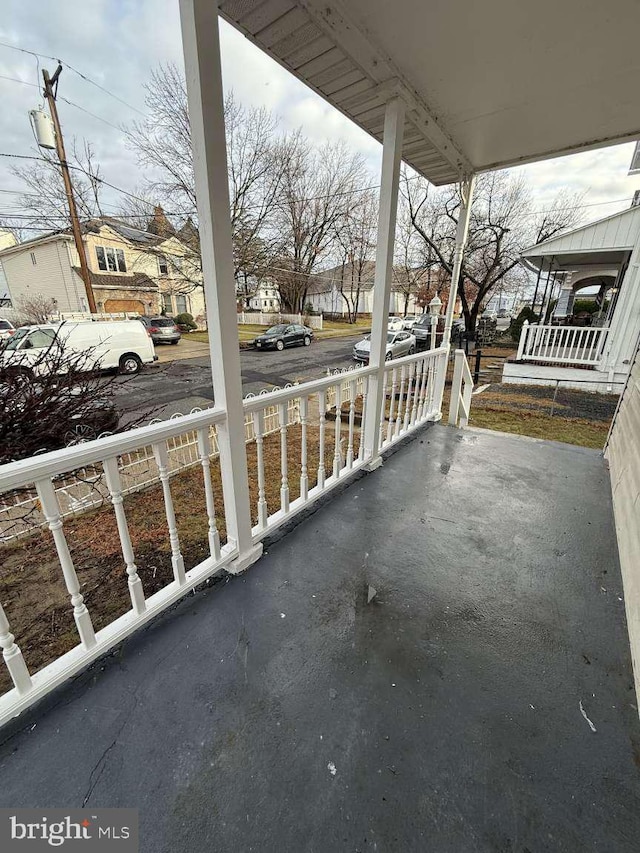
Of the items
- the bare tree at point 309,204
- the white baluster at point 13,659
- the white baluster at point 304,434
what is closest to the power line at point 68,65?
the white baluster at point 304,434

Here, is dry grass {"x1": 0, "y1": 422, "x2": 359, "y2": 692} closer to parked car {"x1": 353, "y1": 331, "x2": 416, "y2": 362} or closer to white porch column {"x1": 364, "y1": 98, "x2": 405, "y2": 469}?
white porch column {"x1": 364, "y1": 98, "x2": 405, "y2": 469}

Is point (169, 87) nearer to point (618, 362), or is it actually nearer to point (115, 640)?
point (115, 640)

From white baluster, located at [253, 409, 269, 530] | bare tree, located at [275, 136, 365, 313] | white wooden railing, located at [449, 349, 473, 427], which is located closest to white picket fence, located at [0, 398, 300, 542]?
Result: white baluster, located at [253, 409, 269, 530]

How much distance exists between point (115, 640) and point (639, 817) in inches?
67.5

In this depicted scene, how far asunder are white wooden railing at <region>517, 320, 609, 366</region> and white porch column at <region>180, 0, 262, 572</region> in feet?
26.9

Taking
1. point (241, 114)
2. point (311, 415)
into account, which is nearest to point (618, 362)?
point (311, 415)

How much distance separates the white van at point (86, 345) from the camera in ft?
7.57

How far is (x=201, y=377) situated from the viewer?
8.70 m

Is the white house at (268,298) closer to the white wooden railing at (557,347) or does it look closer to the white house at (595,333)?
the white house at (595,333)

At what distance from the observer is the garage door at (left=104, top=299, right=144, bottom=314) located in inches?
552

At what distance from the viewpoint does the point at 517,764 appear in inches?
40.0

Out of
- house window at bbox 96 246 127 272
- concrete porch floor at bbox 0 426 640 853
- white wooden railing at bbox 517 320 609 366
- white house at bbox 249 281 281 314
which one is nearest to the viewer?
concrete porch floor at bbox 0 426 640 853

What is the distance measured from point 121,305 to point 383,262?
1533cm

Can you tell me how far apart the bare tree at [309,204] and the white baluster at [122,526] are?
41.0 feet
